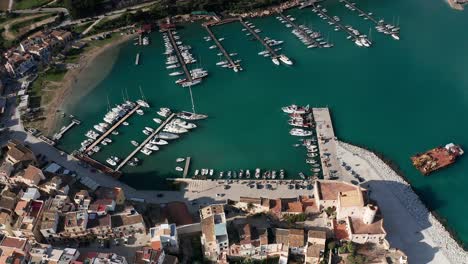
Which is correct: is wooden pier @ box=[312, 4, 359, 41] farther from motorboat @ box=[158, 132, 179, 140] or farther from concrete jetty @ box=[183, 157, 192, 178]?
concrete jetty @ box=[183, 157, 192, 178]

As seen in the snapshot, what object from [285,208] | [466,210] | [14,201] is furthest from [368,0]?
[14,201]

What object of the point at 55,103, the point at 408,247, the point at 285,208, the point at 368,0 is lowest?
the point at 408,247

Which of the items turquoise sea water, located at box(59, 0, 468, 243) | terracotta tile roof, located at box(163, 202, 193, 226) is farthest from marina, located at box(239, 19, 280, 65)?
terracotta tile roof, located at box(163, 202, 193, 226)

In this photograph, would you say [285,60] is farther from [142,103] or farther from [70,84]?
[70,84]

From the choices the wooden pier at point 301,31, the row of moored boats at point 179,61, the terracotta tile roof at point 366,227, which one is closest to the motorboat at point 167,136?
the row of moored boats at point 179,61

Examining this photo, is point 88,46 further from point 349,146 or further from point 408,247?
point 408,247

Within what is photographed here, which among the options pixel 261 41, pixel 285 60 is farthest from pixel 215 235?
pixel 261 41
